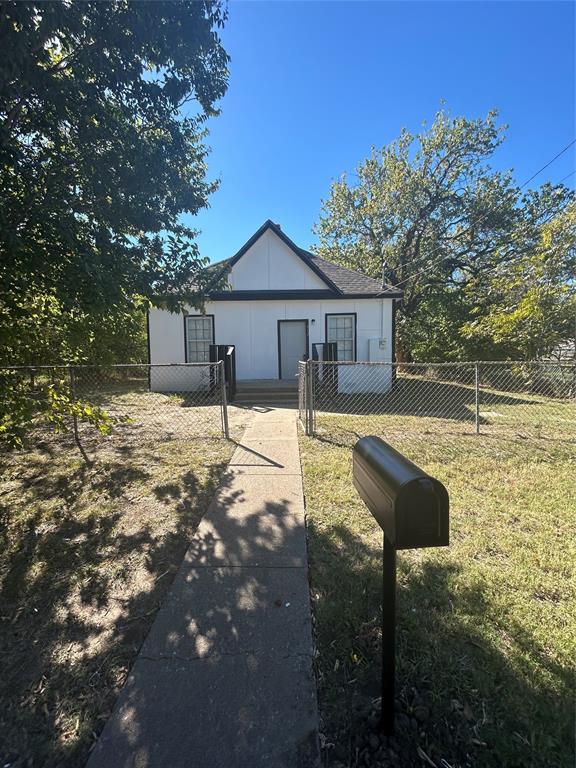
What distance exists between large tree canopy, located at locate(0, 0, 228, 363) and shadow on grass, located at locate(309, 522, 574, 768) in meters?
3.32

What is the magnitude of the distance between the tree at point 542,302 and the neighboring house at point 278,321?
4.43m

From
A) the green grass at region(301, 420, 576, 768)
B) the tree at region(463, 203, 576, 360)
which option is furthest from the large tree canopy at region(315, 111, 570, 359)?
the green grass at region(301, 420, 576, 768)

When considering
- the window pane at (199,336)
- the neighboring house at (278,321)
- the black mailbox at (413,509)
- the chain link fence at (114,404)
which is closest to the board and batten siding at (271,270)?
the neighboring house at (278,321)

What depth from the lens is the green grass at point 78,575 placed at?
5.41ft

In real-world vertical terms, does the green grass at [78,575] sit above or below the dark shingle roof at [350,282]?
below

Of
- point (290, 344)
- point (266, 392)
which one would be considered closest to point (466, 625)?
point (266, 392)

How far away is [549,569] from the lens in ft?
8.73

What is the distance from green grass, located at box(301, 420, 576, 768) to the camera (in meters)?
1.53

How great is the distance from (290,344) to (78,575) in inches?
392

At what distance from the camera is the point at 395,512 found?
49.6 inches

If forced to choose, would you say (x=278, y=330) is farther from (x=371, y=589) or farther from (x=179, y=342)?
(x=371, y=589)

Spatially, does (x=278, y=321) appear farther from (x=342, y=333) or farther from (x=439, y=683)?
(x=439, y=683)

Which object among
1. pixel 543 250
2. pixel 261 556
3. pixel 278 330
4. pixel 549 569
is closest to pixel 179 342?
pixel 278 330

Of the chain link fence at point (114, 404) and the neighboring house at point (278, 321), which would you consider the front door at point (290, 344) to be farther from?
the chain link fence at point (114, 404)
